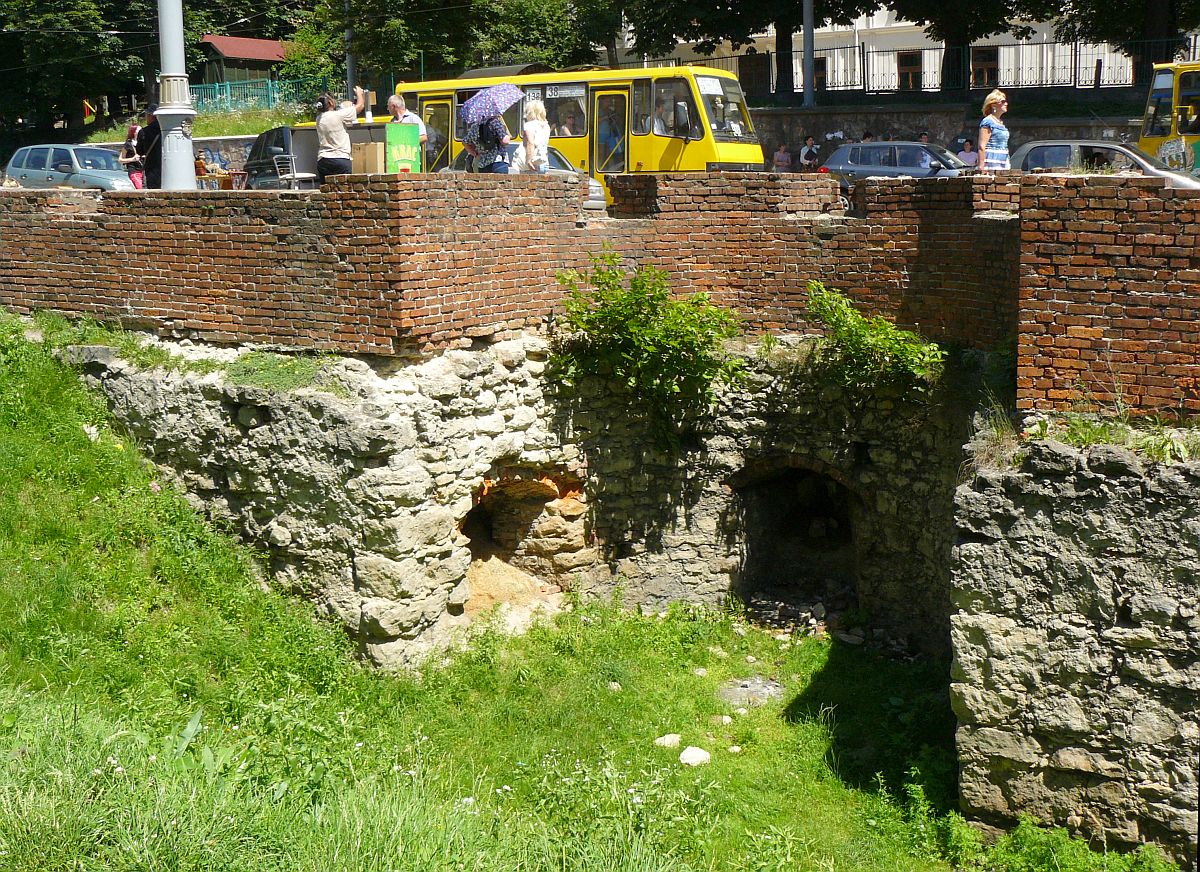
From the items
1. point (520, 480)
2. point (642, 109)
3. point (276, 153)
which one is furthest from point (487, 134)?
point (276, 153)

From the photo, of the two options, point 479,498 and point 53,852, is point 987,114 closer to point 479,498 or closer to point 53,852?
point 479,498

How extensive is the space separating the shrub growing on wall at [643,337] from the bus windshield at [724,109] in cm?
667

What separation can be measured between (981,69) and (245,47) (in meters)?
23.8

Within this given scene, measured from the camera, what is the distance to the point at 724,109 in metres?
15.8

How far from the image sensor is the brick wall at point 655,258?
6.66m

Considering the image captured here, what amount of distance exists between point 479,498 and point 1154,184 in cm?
515

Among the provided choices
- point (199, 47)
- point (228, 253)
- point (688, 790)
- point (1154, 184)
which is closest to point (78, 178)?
point (228, 253)

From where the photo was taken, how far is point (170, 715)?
716cm

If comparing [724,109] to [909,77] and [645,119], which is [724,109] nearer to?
[645,119]

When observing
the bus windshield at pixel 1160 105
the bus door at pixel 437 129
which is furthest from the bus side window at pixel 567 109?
the bus windshield at pixel 1160 105

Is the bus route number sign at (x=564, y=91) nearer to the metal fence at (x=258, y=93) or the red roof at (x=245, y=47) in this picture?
the metal fence at (x=258, y=93)

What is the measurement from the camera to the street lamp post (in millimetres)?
10164

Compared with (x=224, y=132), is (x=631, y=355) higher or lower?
lower

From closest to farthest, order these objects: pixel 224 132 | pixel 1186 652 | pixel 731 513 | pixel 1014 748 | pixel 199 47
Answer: pixel 1186 652, pixel 1014 748, pixel 731 513, pixel 224 132, pixel 199 47
